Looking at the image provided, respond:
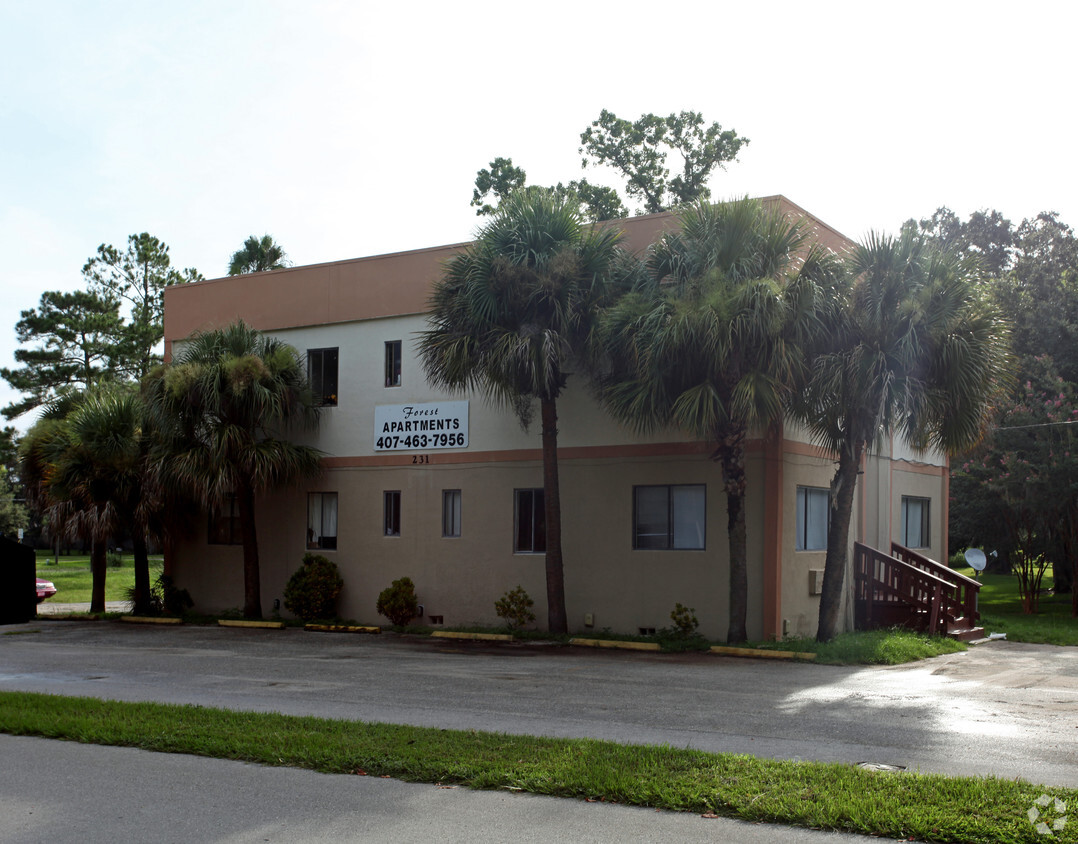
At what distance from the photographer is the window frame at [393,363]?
73.4 ft

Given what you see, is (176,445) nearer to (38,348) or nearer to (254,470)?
(254,470)

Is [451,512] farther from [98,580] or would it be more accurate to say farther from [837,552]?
[98,580]

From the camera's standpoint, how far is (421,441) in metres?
21.9

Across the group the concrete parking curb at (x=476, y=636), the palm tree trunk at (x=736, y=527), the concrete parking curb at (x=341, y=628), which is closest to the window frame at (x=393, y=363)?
the concrete parking curb at (x=341, y=628)

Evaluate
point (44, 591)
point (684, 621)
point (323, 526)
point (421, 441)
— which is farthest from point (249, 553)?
point (44, 591)

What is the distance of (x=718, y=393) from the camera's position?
1641 centimetres

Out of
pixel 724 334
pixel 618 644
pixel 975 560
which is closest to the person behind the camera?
pixel 724 334

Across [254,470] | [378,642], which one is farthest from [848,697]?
[254,470]

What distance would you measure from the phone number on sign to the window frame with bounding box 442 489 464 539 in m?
0.97

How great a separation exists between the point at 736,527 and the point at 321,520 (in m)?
10.2

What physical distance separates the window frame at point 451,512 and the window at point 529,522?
142cm

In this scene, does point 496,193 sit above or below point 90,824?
above

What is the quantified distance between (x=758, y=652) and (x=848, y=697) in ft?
14.1

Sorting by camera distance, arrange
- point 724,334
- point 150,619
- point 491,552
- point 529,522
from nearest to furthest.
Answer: point 724,334 < point 529,522 < point 491,552 < point 150,619
